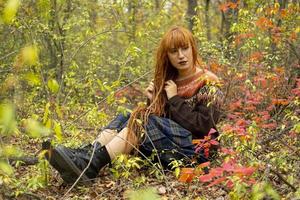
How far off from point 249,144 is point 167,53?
4.43 ft

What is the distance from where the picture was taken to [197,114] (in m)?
4.31

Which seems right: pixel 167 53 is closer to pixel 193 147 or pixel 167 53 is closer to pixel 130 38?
pixel 193 147

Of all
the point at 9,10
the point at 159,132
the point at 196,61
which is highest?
the point at 9,10

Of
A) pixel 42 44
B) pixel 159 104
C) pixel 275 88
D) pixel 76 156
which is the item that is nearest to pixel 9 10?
pixel 76 156

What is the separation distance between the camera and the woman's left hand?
4449 millimetres

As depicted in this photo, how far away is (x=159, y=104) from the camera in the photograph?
4516mm

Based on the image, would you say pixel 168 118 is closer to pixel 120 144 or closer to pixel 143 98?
pixel 120 144

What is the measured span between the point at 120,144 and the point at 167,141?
0.42 meters

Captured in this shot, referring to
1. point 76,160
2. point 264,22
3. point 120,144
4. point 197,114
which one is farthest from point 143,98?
point 76,160

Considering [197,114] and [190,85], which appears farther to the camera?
[190,85]

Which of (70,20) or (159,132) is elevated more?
(70,20)

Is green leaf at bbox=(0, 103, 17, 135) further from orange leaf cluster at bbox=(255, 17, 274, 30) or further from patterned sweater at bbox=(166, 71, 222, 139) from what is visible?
orange leaf cluster at bbox=(255, 17, 274, 30)

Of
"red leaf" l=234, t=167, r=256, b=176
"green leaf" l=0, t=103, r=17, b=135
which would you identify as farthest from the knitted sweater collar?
"green leaf" l=0, t=103, r=17, b=135

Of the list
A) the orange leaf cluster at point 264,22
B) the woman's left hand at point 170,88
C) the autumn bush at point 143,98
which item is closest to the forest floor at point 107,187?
the autumn bush at point 143,98
